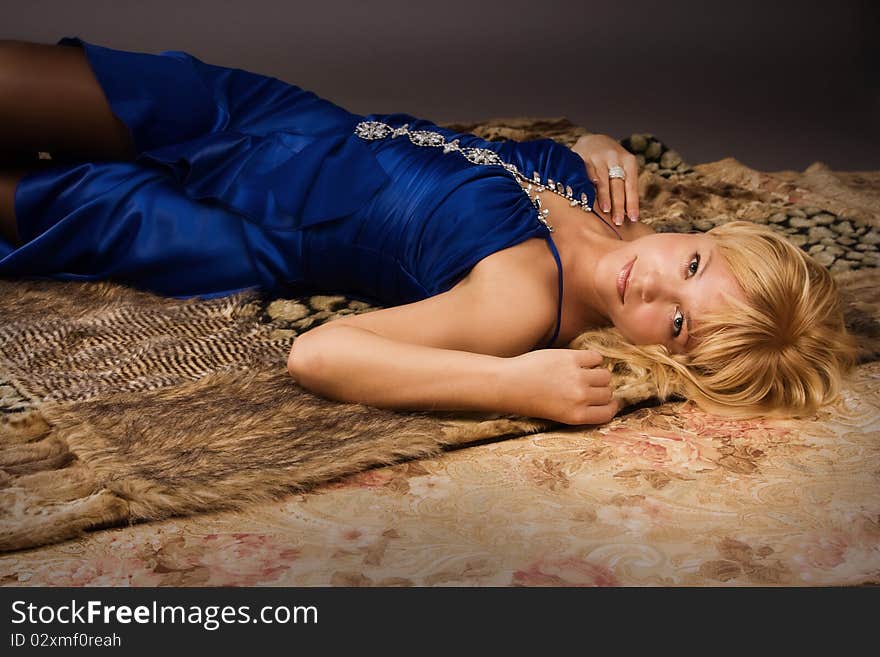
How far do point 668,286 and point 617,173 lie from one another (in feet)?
1.73

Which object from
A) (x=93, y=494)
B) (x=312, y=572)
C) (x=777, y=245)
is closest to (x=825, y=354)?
(x=777, y=245)

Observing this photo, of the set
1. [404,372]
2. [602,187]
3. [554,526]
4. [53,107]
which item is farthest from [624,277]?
[53,107]

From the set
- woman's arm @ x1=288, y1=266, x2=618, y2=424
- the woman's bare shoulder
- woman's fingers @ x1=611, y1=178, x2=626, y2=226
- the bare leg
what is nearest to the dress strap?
the woman's bare shoulder

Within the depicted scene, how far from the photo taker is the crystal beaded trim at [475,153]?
2693 mm

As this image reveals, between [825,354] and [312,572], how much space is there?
4.26ft

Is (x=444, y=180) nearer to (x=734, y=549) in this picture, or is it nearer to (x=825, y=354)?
Answer: (x=825, y=354)

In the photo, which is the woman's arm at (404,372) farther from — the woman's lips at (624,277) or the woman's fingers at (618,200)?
the woman's fingers at (618,200)

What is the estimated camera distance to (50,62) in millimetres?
2725

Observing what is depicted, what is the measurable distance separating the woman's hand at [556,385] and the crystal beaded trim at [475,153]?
1.62 ft

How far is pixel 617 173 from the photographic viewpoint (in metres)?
2.83

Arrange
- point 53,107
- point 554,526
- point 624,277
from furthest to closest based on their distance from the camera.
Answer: point 53,107
point 624,277
point 554,526

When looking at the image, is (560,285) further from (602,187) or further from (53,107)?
(53,107)

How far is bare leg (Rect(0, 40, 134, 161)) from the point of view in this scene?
2680mm
